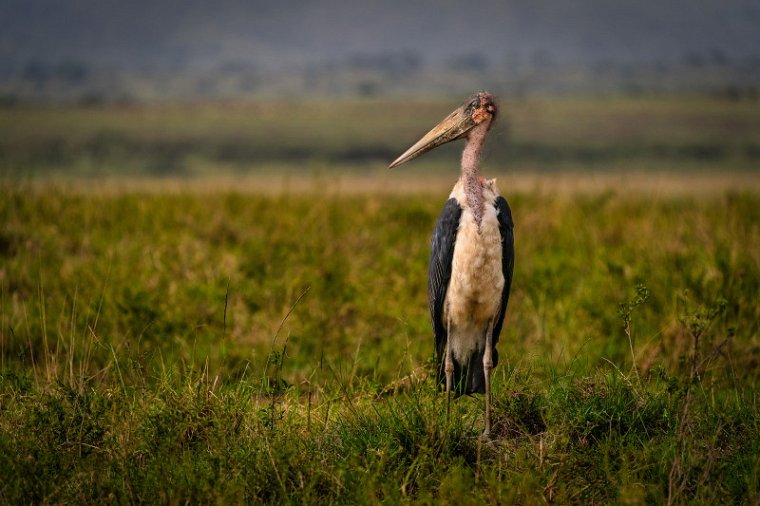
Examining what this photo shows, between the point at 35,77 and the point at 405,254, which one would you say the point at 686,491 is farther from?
the point at 35,77

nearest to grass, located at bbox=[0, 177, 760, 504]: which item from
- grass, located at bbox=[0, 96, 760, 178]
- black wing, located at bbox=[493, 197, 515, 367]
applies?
black wing, located at bbox=[493, 197, 515, 367]

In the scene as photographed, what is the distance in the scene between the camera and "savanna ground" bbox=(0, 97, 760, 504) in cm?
375

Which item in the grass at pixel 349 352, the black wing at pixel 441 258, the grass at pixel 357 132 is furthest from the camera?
the grass at pixel 357 132

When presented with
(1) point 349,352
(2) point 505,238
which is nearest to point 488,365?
(2) point 505,238

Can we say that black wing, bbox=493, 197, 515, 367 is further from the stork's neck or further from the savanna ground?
the savanna ground

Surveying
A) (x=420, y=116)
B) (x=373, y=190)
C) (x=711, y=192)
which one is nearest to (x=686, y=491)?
(x=711, y=192)

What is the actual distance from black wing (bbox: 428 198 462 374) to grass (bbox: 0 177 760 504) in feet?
0.80

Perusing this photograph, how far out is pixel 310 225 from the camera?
866cm

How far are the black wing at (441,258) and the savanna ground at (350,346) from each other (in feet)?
0.68

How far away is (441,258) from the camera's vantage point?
14.1 ft

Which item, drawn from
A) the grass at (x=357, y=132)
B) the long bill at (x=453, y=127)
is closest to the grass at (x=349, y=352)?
the long bill at (x=453, y=127)

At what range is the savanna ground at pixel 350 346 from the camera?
3.75m

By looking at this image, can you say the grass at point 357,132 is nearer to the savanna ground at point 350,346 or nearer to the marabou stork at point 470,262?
the savanna ground at point 350,346

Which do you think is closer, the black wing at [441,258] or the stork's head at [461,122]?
the black wing at [441,258]
